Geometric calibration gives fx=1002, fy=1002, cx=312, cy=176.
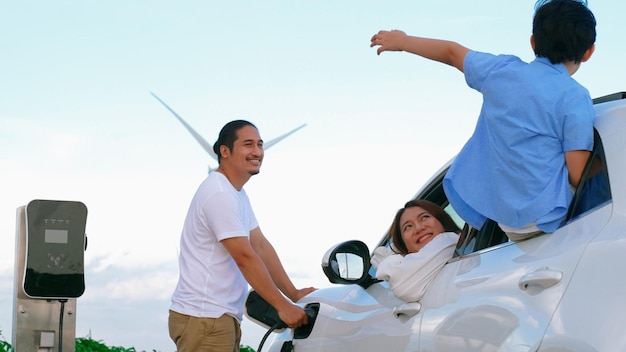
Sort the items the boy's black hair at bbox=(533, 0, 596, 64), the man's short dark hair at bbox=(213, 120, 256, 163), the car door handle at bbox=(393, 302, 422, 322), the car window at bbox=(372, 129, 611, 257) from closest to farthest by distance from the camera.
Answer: the car window at bbox=(372, 129, 611, 257) < the boy's black hair at bbox=(533, 0, 596, 64) < the car door handle at bbox=(393, 302, 422, 322) < the man's short dark hair at bbox=(213, 120, 256, 163)

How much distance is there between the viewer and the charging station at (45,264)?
8.06 metres

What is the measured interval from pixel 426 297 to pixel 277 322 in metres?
1.42

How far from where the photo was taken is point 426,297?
340 centimetres

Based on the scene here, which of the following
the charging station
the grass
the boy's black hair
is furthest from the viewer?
the grass

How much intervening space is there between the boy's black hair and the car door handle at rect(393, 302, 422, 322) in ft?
3.10

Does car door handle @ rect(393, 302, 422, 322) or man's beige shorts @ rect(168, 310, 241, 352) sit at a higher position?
car door handle @ rect(393, 302, 422, 322)

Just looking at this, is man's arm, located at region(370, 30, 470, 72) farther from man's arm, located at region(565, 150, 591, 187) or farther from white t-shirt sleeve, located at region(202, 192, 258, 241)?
white t-shirt sleeve, located at region(202, 192, 258, 241)

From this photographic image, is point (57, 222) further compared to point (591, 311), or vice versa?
point (57, 222)

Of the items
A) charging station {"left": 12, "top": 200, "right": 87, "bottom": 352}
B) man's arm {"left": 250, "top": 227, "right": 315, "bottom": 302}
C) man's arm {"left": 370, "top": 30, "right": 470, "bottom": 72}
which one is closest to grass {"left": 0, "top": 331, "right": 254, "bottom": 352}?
charging station {"left": 12, "top": 200, "right": 87, "bottom": 352}

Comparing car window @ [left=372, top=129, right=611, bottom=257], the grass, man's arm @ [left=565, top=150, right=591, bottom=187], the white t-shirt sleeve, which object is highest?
man's arm @ [left=565, top=150, right=591, bottom=187]

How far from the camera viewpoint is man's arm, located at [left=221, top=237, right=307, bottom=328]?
4457mm

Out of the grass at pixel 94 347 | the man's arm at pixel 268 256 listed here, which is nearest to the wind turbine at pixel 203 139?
the grass at pixel 94 347

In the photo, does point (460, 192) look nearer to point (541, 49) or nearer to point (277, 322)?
point (541, 49)

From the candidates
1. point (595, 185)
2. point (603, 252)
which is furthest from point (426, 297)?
point (603, 252)
